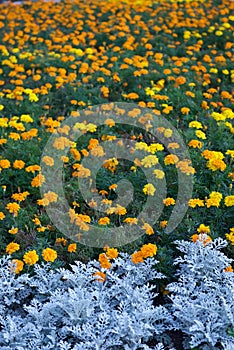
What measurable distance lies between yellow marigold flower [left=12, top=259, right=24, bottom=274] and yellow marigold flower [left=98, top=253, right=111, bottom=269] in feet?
1.73

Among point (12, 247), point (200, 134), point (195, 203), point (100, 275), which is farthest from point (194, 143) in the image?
point (12, 247)

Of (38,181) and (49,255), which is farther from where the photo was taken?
(38,181)

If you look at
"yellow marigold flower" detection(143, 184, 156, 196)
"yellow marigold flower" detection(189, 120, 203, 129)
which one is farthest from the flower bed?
"yellow marigold flower" detection(189, 120, 203, 129)

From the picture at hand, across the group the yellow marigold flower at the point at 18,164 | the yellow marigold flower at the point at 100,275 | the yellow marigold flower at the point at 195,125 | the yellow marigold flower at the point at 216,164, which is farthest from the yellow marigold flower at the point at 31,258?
the yellow marigold flower at the point at 195,125

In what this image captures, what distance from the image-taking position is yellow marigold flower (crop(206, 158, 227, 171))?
4.08 metres

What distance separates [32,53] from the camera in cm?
683

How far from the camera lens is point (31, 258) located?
11.3 feet

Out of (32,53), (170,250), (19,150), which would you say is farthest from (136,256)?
(32,53)

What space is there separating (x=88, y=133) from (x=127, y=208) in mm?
1191

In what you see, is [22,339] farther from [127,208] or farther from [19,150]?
[19,150]

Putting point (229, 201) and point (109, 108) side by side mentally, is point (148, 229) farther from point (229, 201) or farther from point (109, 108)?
point (109, 108)

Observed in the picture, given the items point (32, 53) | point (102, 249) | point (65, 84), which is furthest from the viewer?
point (32, 53)

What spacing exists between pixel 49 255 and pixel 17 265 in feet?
0.73

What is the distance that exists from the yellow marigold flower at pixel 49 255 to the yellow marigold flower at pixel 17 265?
0.16 meters
